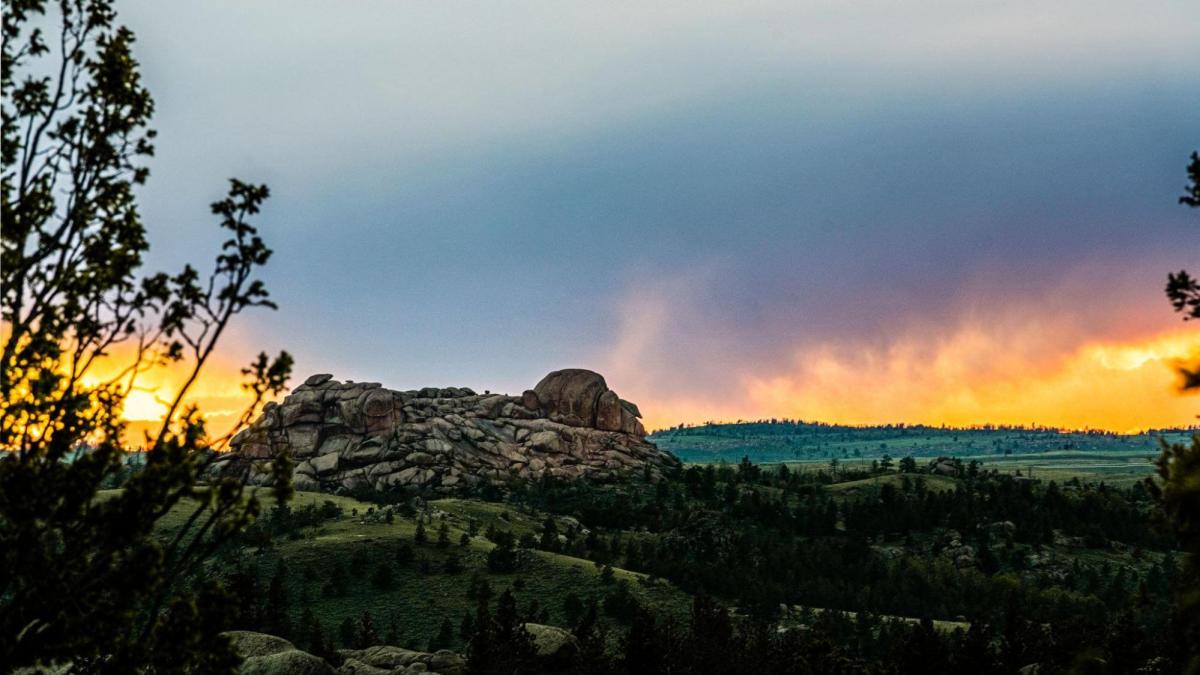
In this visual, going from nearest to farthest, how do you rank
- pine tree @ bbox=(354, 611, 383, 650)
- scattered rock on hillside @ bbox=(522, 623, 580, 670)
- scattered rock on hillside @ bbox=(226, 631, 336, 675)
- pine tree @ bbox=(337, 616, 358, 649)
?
scattered rock on hillside @ bbox=(226, 631, 336, 675) → scattered rock on hillside @ bbox=(522, 623, 580, 670) → pine tree @ bbox=(354, 611, 383, 650) → pine tree @ bbox=(337, 616, 358, 649)

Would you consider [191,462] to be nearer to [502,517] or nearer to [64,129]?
[64,129]

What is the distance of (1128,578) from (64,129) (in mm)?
151420

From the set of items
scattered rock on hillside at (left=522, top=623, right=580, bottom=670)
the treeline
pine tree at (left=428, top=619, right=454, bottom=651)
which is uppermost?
the treeline

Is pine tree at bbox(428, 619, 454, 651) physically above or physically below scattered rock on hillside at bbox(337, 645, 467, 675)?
below

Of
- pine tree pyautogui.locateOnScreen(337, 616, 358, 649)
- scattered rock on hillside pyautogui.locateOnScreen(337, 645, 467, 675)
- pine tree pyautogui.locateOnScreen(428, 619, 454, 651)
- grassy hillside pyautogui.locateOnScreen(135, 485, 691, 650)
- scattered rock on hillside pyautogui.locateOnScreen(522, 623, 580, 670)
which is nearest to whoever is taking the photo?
scattered rock on hillside pyautogui.locateOnScreen(337, 645, 467, 675)

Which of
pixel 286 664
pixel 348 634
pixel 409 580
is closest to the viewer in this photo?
pixel 286 664

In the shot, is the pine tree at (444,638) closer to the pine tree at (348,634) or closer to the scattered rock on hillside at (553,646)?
the pine tree at (348,634)

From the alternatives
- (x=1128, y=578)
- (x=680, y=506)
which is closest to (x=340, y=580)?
(x=680, y=506)

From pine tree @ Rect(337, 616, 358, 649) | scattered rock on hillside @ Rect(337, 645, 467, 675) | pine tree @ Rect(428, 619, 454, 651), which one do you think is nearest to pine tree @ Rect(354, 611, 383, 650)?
pine tree @ Rect(337, 616, 358, 649)

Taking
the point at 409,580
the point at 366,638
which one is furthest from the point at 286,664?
the point at 409,580

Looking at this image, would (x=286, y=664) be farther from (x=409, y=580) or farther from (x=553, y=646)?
(x=409, y=580)

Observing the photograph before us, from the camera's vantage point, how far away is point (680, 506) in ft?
543

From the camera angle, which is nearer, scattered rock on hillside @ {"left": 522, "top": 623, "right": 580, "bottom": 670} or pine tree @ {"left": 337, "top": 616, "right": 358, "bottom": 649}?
scattered rock on hillside @ {"left": 522, "top": 623, "right": 580, "bottom": 670}

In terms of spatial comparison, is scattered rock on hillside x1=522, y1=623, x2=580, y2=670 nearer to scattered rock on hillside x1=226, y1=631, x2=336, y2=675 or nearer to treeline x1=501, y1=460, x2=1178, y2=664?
scattered rock on hillside x1=226, y1=631, x2=336, y2=675
